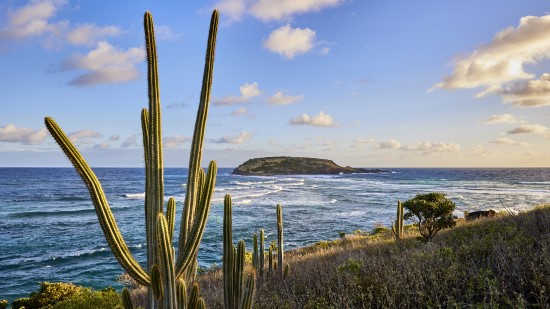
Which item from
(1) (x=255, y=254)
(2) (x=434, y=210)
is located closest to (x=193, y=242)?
(1) (x=255, y=254)

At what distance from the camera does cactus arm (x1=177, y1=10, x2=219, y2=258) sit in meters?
3.22

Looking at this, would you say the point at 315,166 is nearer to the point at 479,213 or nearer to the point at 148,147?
the point at 479,213

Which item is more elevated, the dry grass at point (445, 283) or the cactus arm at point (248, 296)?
the cactus arm at point (248, 296)

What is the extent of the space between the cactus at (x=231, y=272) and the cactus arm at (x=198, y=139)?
107cm

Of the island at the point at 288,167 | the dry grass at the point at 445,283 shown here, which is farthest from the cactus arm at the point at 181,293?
the island at the point at 288,167

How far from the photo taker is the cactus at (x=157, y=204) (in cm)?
269

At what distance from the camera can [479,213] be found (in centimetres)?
2530

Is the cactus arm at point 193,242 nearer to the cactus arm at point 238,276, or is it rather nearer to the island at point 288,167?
the cactus arm at point 238,276

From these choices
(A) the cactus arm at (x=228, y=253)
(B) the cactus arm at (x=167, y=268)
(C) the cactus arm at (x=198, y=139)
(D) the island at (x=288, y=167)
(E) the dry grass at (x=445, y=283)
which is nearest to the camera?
(B) the cactus arm at (x=167, y=268)

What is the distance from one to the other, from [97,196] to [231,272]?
2.28 metres

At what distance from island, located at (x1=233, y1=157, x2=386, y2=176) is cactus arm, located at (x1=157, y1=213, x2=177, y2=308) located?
154927 millimetres

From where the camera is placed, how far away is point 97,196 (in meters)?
2.69

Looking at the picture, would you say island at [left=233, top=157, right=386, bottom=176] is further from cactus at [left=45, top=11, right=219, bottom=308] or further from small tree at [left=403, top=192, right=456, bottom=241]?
cactus at [left=45, top=11, right=219, bottom=308]

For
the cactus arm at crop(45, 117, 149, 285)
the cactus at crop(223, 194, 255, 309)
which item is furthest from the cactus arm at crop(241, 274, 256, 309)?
the cactus arm at crop(45, 117, 149, 285)
